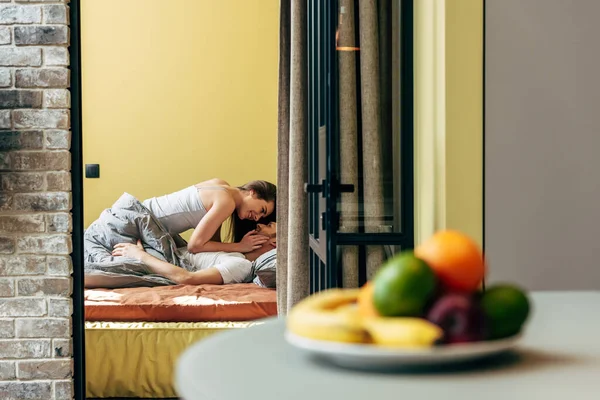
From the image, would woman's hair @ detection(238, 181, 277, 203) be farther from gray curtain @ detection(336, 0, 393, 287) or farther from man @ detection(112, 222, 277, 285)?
gray curtain @ detection(336, 0, 393, 287)

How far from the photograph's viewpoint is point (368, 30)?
218 centimetres

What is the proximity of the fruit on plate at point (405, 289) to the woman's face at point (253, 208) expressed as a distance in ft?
13.2

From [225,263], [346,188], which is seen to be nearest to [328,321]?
[346,188]

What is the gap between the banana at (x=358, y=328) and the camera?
65cm

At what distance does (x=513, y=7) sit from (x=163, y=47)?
3864 mm

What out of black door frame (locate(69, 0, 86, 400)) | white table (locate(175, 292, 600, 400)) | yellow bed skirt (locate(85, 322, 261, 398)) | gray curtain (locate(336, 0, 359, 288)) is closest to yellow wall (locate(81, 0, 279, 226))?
yellow bed skirt (locate(85, 322, 261, 398))

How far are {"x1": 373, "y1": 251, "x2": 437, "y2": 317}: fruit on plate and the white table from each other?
6 cm

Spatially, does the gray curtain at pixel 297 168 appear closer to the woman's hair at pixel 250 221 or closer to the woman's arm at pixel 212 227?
the woman's arm at pixel 212 227

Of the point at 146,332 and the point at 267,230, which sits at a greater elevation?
the point at 267,230

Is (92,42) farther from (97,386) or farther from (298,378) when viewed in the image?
(298,378)

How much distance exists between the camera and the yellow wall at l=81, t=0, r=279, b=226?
5309 millimetres

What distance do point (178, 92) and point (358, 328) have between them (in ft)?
15.9

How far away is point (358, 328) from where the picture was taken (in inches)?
26.8

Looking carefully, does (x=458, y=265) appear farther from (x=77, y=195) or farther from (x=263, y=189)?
(x=263, y=189)
